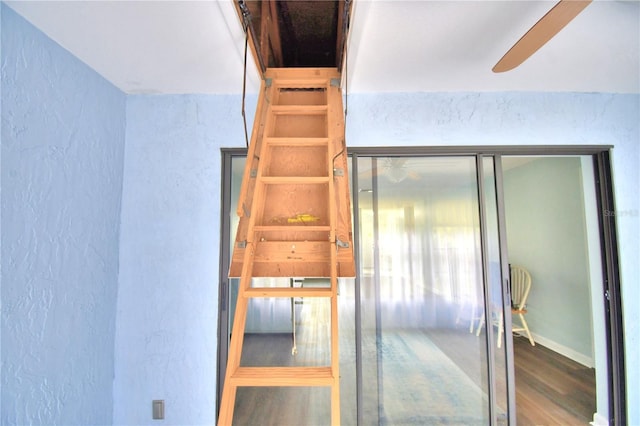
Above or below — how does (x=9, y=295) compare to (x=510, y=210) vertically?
below

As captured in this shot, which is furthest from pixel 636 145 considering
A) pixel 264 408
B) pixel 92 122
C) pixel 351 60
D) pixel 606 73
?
pixel 92 122

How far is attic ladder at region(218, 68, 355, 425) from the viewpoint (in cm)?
124

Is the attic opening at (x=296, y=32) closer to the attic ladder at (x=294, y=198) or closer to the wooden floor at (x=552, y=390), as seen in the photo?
the attic ladder at (x=294, y=198)

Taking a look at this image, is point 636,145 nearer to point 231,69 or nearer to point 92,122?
point 231,69

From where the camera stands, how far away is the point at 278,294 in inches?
43.2

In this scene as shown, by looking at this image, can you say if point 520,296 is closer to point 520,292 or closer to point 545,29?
point 520,292

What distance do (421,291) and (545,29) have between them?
1681 millimetres

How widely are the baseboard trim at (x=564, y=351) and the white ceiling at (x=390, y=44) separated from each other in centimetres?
241

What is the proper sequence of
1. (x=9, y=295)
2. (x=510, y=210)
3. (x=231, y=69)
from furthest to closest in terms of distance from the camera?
(x=510, y=210)
(x=231, y=69)
(x=9, y=295)

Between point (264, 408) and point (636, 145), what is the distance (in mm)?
3454

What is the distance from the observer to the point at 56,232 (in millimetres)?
1558

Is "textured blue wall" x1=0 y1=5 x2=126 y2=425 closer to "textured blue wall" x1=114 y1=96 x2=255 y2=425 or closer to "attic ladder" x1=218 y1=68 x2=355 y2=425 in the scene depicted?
Result: "textured blue wall" x1=114 y1=96 x2=255 y2=425

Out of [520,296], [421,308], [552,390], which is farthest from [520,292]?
[421,308]

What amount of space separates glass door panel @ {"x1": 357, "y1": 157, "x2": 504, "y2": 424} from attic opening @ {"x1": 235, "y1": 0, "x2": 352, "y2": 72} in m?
0.90
